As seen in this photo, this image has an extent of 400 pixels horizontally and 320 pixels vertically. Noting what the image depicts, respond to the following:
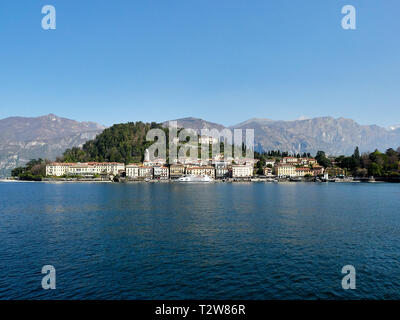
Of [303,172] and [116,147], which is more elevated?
[116,147]

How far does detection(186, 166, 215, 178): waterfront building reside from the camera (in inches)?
5473

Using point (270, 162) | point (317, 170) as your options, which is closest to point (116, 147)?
point (270, 162)

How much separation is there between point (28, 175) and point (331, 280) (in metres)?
150

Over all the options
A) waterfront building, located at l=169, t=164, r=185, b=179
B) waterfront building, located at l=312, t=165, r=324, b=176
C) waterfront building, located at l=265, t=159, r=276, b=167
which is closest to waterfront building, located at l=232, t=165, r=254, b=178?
waterfront building, located at l=265, t=159, r=276, b=167

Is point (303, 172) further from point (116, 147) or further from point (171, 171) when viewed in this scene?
point (116, 147)

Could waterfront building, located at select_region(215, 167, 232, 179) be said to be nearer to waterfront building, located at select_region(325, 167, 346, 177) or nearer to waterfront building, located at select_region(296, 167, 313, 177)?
waterfront building, located at select_region(296, 167, 313, 177)

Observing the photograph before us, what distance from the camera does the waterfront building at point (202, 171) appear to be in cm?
13902

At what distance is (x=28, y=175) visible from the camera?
5463 inches

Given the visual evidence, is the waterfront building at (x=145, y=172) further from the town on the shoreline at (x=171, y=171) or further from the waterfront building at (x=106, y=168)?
the waterfront building at (x=106, y=168)

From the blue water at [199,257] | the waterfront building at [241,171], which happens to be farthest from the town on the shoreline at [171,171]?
the blue water at [199,257]

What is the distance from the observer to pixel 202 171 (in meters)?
141
